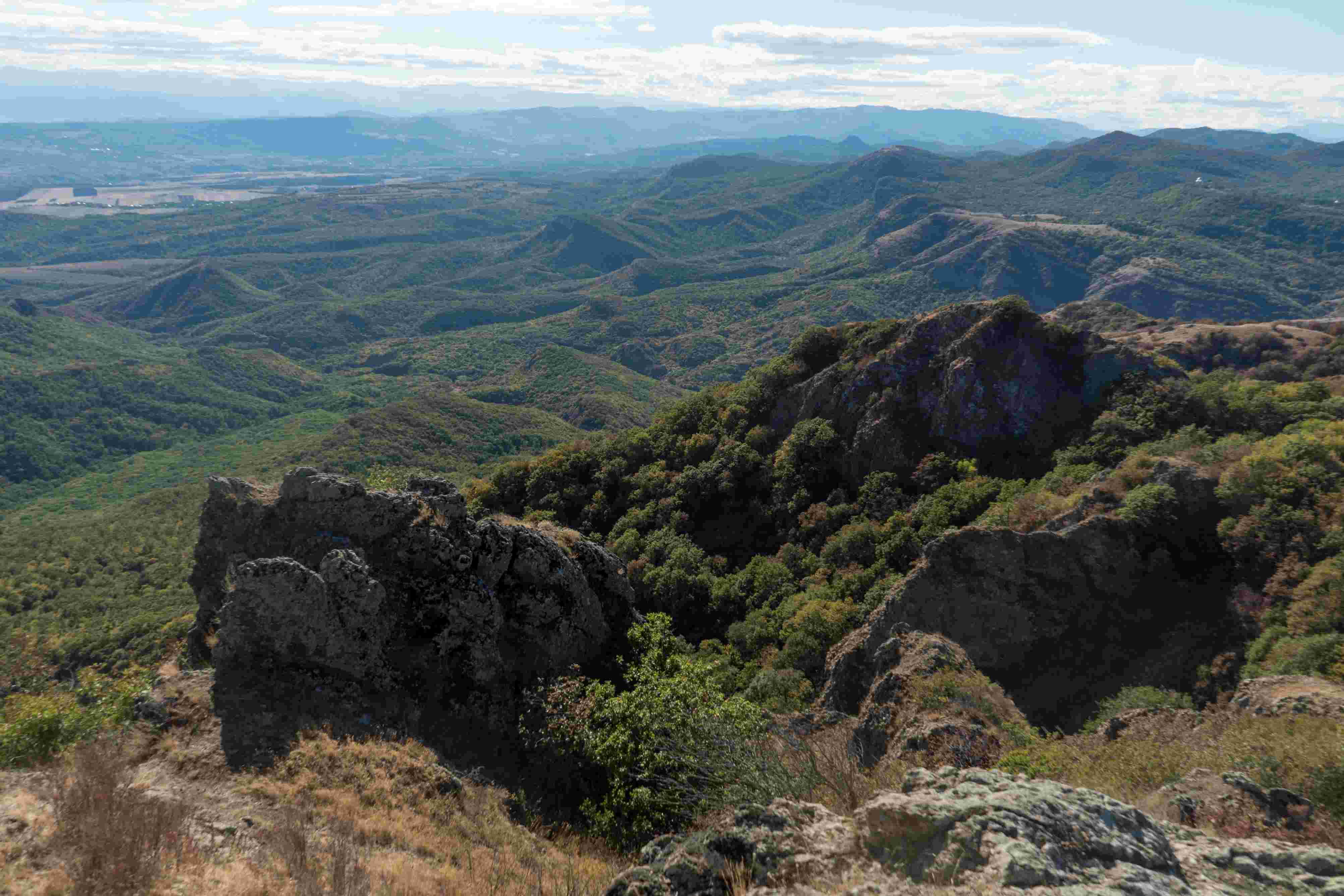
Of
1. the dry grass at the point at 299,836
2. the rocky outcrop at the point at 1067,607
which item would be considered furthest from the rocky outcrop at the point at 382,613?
the rocky outcrop at the point at 1067,607

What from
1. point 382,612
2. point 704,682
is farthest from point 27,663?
point 704,682

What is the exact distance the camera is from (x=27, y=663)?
51.0 m

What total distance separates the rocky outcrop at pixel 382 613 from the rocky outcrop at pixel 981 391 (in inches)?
824

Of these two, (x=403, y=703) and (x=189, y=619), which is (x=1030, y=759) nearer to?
(x=403, y=703)

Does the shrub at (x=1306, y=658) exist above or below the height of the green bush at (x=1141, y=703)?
above

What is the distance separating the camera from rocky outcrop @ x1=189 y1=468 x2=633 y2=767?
18562mm

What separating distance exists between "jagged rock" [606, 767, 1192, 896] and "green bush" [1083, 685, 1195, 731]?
9.72 metres

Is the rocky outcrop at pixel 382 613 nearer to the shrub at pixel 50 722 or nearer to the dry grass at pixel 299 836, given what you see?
the dry grass at pixel 299 836

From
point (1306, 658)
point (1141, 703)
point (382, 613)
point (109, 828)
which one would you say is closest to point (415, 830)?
point (109, 828)

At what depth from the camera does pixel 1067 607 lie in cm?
2391

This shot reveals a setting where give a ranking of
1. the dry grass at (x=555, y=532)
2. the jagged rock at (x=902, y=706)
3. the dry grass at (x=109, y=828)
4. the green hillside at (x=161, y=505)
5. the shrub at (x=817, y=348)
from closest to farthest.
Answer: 1. the dry grass at (x=109, y=828)
2. the jagged rock at (x=902, y=706)
3. the dry grass at (x=555, y=532)
4. the shrub at (x=817, y=348)
5. the green hillside at (x=161, y=505)

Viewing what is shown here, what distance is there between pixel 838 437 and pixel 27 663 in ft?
206

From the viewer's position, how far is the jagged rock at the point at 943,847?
9672 mm

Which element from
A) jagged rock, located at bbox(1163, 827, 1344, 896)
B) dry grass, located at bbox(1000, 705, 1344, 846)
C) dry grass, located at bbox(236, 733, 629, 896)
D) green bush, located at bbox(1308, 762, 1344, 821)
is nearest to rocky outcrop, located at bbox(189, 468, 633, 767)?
dry grass, located at bbox(236, 733, 629, 896)
